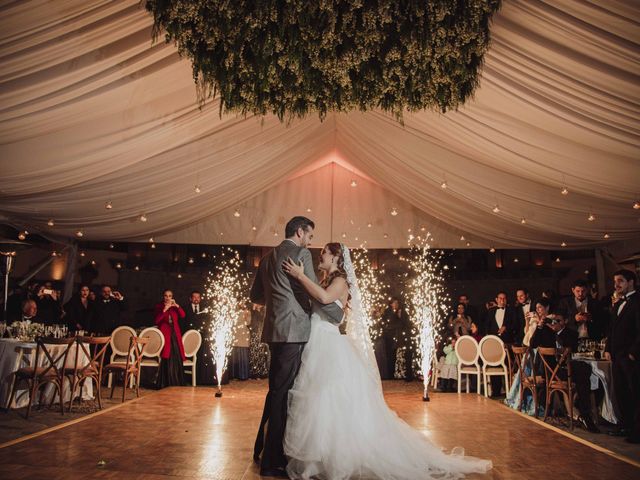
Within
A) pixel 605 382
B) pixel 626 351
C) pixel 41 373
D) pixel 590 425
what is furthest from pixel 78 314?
pixel 626 351

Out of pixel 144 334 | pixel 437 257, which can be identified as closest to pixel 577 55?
pixel 144 334

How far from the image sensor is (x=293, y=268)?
3.25 meters

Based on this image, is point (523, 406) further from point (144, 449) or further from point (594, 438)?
point (144, 449)

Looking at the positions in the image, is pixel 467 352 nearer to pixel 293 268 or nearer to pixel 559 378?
pixel 559 378

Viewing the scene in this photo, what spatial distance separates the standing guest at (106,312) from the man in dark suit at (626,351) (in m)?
7.66

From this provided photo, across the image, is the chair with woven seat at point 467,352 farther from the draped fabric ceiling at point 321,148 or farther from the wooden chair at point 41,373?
the wooden chair at point 41,373

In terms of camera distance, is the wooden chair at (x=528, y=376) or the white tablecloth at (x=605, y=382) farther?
the wooden chair at (x=528, y=376)

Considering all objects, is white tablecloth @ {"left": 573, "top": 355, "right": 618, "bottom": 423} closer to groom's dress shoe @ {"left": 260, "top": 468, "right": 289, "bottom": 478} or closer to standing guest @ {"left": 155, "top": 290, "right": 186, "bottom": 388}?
groom's dress shoe @ {"left": 260, "top": 468, "right": 289, "bottom": 478}

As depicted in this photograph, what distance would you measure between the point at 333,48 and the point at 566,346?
4463mm

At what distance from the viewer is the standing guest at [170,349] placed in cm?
843

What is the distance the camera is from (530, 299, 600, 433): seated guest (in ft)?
17.9

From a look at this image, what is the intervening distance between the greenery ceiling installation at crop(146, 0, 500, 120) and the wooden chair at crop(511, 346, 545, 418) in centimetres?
339

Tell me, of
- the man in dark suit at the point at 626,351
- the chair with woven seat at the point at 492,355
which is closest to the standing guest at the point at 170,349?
the chair with woven seat at the point at 492,355

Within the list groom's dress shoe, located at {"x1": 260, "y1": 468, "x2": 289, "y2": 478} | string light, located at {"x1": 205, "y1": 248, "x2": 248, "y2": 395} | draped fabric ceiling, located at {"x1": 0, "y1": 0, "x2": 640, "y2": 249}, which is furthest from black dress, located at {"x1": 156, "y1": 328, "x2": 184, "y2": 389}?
groom's dress shoe, located at {"x1": 260, "y1": 468, "x2": 289, "y2": 478}
